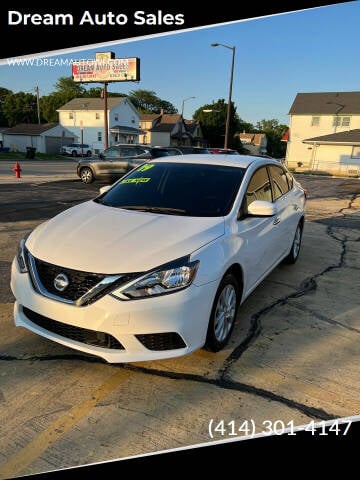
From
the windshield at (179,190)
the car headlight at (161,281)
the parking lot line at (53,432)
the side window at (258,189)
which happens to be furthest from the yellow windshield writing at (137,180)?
the parking lot line at (53,432)

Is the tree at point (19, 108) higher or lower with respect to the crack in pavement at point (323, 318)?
higher

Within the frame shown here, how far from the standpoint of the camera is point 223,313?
321 centimetres

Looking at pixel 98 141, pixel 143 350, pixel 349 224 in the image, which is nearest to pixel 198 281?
pixel 143 350

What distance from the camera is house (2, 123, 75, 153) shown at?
51688 mm

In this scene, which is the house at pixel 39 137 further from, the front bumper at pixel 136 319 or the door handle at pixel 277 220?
→ the front bumper at pixel 136 319

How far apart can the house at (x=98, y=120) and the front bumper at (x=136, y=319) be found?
176 feet

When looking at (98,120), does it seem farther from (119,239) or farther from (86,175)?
(119,239)

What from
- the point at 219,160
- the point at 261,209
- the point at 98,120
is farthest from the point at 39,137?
the point at 261,209

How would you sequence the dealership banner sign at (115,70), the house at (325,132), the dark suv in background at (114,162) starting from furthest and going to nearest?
the house at (325,132) < the dealership banner sign at (115,70) < the dark suv in background at (114,162)

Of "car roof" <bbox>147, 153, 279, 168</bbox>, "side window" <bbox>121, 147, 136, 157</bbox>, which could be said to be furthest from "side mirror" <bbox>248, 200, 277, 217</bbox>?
"side window" <bbox>121, 147, 136, 157</bbox>

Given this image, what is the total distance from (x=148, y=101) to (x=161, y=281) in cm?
12221

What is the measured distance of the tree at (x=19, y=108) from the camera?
261 ft

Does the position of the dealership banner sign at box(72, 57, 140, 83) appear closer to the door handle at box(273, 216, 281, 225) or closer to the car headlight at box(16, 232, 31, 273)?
the door handle at box(273, 216, 281, 225)

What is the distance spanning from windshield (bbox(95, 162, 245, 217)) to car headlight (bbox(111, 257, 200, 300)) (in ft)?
2.91
